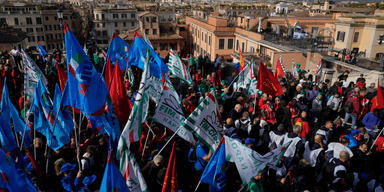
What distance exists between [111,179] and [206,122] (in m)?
2.20

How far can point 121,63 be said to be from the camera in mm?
9414

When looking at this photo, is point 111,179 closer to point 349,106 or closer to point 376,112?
point 376,112

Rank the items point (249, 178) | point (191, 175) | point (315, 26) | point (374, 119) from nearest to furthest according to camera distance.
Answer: point (249, 178) → point (191, 175) → point (374, 119) → point (315, 26)

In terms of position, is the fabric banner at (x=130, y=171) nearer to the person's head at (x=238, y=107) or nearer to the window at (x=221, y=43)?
the person's head at (x=238, y=107)

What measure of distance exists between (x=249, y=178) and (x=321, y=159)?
2.23m

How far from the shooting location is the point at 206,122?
5531 mm

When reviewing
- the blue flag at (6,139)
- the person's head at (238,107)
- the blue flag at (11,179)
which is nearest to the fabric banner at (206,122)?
the person's head at (238,107)

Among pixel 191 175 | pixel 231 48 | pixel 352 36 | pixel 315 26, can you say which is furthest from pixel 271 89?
pixel 315 26

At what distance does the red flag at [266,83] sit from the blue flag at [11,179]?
6.09 meters

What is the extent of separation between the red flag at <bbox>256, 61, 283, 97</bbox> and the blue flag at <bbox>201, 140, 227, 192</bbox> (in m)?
3.69

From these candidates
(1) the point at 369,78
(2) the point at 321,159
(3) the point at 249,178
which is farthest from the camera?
(1) the point at 369,78

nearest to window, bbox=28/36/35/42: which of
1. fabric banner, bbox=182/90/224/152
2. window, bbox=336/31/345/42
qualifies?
window, bbox=336/31/345/42

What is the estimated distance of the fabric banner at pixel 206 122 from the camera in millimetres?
5391

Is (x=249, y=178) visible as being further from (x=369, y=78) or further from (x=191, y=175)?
(x=369, y=78)
